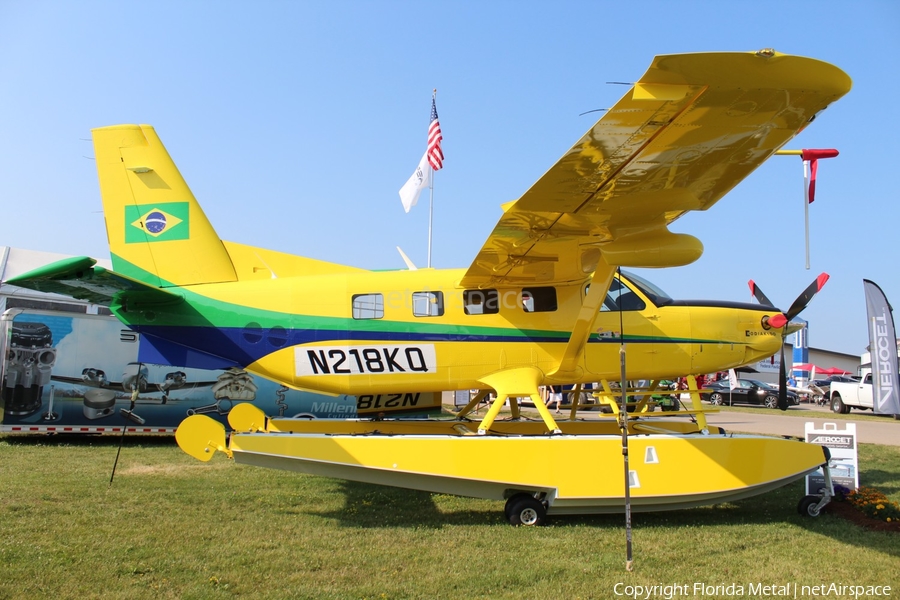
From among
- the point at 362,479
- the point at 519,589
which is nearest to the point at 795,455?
the point at 519,589

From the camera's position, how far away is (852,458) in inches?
334

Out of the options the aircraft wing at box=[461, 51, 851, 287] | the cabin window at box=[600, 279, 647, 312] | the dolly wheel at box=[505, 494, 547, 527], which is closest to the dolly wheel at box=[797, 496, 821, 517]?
the cabin window at box=[600, 279, 647, 312]

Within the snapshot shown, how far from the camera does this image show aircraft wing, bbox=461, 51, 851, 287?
4.65 meters

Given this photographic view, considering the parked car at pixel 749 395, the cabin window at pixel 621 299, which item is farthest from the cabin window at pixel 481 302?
the parked car at pixel 749 395

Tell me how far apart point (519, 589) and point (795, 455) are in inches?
178

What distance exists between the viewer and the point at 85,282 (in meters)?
7.16

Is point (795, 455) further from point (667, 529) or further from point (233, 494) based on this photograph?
point (233, 494)

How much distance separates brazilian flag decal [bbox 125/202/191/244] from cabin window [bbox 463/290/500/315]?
4.21 meters

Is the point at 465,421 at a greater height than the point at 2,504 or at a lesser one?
greater

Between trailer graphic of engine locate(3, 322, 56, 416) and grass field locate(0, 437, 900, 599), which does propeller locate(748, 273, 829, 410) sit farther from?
trailer graphic of engine locate(3, 322, 56, 416)

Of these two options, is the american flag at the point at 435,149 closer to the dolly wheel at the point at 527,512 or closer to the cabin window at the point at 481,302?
the cabin window at the point at 481,302

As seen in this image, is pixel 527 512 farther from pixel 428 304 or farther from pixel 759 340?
pixel 759 340

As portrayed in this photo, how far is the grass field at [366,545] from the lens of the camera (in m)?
5.05

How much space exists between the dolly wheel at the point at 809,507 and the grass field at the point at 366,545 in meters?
0.23
